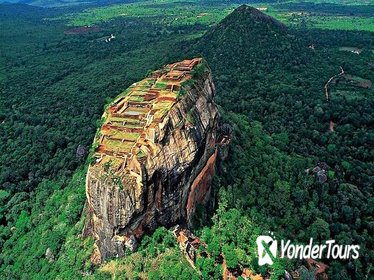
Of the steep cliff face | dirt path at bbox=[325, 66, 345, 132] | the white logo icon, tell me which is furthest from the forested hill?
the steep cliff face

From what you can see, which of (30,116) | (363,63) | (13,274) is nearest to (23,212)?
(13,274)

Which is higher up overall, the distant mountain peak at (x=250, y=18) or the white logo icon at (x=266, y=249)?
the distant mountain peak at (x=250, y=18)

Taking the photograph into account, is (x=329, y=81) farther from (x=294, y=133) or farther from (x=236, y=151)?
(x=236, y=151)

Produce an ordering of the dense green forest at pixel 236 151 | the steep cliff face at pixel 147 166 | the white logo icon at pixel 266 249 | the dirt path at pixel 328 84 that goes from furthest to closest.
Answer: the dirt path at pixel 328 84
the dense green forest at pixel 236 151
the white logo icon at pixel 266 249
the steep cliff face at pixel 147 166

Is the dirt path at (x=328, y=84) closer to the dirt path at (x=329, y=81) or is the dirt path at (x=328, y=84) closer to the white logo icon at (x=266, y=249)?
the dirt path at (x=329, y=81)

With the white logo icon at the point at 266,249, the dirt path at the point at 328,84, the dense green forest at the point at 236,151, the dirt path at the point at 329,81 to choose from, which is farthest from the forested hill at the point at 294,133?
the white logo icon at the point at 266,249
